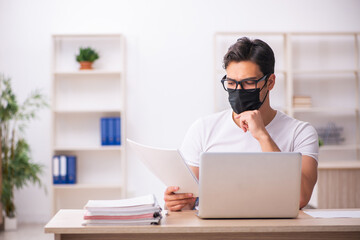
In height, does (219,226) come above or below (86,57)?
below

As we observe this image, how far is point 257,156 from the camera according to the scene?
5.24 ft

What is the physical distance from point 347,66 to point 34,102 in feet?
11.6

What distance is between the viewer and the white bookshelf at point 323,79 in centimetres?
532

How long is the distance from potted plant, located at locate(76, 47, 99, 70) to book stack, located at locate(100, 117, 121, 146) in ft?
1.98

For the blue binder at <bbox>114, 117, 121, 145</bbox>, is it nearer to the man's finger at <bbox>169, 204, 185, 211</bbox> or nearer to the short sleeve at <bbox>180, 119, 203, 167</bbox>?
the short sleeve at <bbox>180, 119, 203, 167</bbox>

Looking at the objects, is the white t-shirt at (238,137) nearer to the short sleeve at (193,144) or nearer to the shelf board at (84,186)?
the short sleeve at (193,144)

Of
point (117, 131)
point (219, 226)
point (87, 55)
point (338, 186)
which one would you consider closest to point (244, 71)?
point (219, 226)

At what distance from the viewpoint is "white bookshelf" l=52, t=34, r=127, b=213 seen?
17.4ft

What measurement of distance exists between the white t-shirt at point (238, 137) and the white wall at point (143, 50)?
3.09 metres

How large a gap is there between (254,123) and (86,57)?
3399 mm

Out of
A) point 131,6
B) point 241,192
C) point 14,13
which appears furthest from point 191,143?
point 14,13

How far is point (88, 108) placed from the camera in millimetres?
5297

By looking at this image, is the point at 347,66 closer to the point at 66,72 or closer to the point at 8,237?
the point at 66,72

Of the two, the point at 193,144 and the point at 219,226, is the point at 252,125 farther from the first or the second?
the point at 219,226
